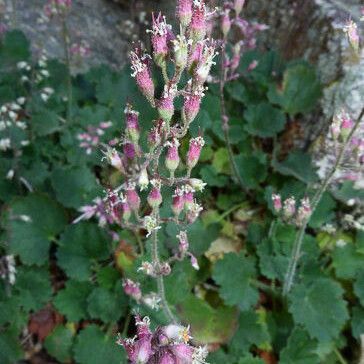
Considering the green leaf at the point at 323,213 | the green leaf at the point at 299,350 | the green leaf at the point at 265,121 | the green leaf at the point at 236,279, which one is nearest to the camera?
the green leaf at the point at 299,350

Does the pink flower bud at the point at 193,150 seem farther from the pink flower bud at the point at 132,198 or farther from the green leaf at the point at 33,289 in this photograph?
the green leaf at the point at 33,289

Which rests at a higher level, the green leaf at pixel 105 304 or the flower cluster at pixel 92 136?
the flower cluster at pixel 92 136

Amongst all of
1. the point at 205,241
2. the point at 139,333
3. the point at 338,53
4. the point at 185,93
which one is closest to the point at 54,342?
the point at 205,241

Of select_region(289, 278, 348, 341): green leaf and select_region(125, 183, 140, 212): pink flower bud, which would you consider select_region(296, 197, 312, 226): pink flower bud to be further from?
select_region(125, 183, 140, 212): pink flower bud

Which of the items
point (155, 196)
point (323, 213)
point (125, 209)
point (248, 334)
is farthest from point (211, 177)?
point (155, 196)

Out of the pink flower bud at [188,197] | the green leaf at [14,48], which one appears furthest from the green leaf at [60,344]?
the green leaf at [14,48]

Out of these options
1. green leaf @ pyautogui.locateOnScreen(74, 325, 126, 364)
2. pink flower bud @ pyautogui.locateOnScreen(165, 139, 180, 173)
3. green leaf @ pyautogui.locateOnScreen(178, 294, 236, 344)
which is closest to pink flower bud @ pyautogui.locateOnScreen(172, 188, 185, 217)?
pink flower bud @ pyautogui.locateOnScreen(165, 139, 180, 173)
